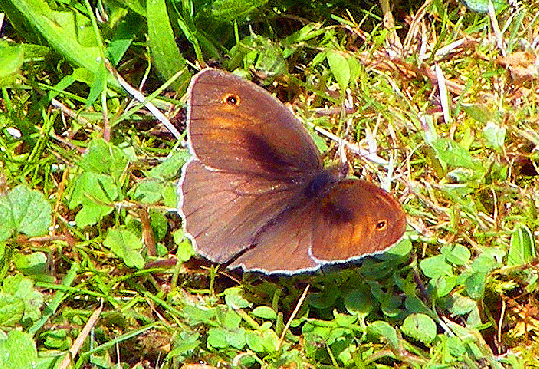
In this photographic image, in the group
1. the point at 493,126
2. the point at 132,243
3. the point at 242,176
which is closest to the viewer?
the point at 242,176

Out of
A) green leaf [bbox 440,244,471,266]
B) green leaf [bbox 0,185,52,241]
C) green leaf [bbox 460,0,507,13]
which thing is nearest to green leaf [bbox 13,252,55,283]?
green leaf [bbox 0,185,52,241]

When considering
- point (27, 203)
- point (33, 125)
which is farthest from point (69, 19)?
point (27, 203)

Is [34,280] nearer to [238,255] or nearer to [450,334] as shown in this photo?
[238,255]

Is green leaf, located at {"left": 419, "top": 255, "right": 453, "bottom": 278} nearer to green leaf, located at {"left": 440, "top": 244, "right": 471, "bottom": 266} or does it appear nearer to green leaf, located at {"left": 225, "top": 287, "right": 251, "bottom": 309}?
green leaf, located at {"left": 440, "top": 244, "right": 471, "bottom": 266}

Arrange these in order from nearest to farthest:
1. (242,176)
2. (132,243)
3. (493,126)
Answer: (242,176) < (132,243) < (493,126)

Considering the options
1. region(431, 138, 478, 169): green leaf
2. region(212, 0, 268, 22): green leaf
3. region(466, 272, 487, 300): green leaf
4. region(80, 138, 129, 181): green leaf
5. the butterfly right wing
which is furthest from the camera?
region(212, 0, 268, 22): green leaf

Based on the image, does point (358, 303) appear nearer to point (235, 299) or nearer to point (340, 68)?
point (235, 299)

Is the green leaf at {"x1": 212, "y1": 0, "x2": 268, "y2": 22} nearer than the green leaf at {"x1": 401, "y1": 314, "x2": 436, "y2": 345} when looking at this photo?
No
